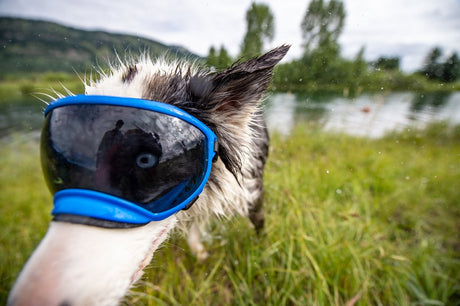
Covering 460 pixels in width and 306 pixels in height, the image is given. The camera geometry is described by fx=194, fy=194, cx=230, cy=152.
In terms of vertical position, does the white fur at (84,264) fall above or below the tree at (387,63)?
below

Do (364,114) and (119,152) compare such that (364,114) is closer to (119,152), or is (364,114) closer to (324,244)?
(324,244)

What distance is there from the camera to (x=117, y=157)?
78cm

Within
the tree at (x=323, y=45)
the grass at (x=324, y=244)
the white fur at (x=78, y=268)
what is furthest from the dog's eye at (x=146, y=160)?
the tree at (x=323, y=45)

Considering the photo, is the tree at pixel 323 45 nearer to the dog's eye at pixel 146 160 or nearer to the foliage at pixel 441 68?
the foliage at pixel 441 68

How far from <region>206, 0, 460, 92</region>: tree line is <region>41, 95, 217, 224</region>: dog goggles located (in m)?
1.05

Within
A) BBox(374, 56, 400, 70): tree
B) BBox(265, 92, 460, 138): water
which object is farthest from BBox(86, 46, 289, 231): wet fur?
BBox(265, 92, 460, 138): water

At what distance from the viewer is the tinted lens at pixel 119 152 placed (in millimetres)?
773

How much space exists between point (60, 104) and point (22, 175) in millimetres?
7223

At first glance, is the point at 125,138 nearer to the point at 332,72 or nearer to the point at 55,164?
the point at 55,164

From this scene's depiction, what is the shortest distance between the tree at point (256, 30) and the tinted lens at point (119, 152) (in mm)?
1732

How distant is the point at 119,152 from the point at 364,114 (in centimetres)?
488

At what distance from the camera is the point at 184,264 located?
180 cm

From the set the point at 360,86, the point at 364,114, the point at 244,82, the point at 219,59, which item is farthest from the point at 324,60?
the point at 364,114

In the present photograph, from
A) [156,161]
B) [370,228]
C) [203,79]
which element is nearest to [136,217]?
[156,161]
